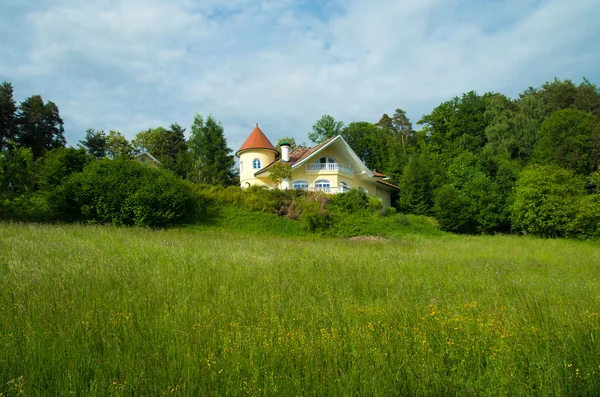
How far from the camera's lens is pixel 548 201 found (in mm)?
22344

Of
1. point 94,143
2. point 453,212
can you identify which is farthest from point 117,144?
point 453,212

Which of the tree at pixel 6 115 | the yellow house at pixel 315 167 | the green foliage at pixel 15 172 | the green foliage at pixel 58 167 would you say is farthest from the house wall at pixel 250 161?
the tree at pixel 6 115

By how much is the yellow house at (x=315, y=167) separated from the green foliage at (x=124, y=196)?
1243cm

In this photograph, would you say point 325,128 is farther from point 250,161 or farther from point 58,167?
point 58,167

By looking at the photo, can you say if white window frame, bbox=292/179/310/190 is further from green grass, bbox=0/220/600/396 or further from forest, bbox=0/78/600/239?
green grass, bbox=0/220/600/396

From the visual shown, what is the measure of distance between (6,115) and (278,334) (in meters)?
46.8

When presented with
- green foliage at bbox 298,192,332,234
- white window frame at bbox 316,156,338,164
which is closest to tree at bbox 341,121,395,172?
white window frame at bbox 316,156,338,164

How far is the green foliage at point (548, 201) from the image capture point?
71.4 ft

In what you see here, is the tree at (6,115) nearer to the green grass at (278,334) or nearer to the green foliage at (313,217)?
the green foliage at (313,217)

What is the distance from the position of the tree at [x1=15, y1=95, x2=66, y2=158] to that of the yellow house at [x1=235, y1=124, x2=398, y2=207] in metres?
23.3

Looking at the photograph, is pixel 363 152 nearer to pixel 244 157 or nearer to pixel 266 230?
pixel 244 157

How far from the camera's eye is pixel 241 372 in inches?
103

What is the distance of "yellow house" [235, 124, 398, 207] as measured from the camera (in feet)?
104

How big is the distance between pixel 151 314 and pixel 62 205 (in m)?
17.3
